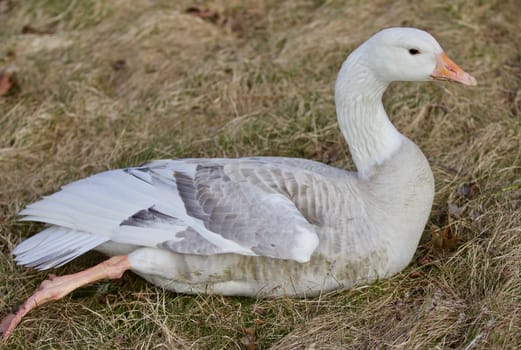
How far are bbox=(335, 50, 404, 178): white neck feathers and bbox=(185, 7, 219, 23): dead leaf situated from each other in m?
3.22

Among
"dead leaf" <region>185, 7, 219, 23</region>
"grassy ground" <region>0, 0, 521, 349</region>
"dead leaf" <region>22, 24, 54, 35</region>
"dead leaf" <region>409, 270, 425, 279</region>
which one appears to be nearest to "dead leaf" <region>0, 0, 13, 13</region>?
"grassy ground" <region>0, 0, 521, 349</region>

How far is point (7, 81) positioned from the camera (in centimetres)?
625

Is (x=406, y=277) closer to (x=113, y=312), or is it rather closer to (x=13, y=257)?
(x=113, y=312)

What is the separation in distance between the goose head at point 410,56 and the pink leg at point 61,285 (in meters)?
1.66

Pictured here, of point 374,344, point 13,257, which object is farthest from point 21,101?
point 374,344

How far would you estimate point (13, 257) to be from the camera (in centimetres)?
450

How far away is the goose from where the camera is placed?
3.92 meters

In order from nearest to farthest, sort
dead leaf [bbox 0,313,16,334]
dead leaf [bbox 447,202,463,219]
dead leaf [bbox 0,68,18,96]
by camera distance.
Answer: dead leaf [bbox 0,313,16,334] < dead leaf [bbox 447,202,463,219] < dead leaf [bbox 0,68,18,96]

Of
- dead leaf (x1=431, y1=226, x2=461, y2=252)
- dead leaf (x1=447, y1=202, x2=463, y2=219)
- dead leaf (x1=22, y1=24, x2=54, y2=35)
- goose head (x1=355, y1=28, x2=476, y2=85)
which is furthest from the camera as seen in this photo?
dead leaf (x1=22, y1=24, x2=54, y2=35)

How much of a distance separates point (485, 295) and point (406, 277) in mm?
472

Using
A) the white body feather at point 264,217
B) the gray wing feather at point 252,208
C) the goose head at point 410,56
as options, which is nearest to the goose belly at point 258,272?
the white body feather at point 264,217

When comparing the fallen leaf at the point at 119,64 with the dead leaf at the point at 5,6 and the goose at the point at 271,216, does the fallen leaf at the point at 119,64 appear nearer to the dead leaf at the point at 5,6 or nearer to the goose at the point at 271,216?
the dead leaf at the point at 5,6

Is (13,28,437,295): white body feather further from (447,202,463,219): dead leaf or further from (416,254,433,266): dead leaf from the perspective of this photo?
(447,202,463,219): dead leaf

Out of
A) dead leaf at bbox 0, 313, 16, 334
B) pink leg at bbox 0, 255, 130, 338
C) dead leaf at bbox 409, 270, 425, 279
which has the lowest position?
dead leaf at bbox 409, 270, 425, 279
